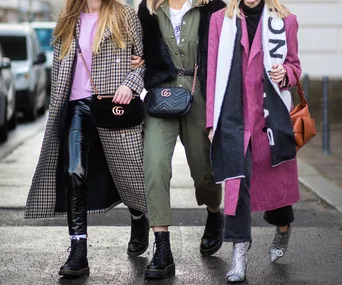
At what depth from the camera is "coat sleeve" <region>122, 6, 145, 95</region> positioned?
19.1 feet

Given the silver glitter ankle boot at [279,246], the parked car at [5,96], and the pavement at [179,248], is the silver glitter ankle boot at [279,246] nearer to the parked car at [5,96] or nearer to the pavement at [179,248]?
the pavement at [179,248]

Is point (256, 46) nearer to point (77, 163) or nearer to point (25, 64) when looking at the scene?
point (77, 163)

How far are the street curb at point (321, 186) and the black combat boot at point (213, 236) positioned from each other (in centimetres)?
212

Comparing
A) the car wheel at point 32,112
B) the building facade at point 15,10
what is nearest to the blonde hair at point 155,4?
the car wheel at point 32,112

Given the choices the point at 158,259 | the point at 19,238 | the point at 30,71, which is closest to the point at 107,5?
the point at 158,259

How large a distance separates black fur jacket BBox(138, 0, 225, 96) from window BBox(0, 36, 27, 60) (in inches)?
539

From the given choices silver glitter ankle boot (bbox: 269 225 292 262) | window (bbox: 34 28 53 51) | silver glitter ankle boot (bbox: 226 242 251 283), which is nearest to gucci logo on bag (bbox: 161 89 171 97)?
silver glitter ankle boot (bbox: 226 242 251 283)

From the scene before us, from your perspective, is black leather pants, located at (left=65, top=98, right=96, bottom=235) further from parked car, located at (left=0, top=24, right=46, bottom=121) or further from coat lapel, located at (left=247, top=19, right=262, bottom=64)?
parked car, located at (left=0, top=24, right=46, bottom=121)

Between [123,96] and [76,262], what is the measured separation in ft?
3.19

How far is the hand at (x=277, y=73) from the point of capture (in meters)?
5.55

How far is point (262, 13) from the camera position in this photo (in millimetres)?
5672

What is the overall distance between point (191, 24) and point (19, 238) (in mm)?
2040

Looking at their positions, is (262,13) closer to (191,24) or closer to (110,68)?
(191,24)

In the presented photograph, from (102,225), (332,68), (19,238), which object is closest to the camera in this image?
(19,238)
